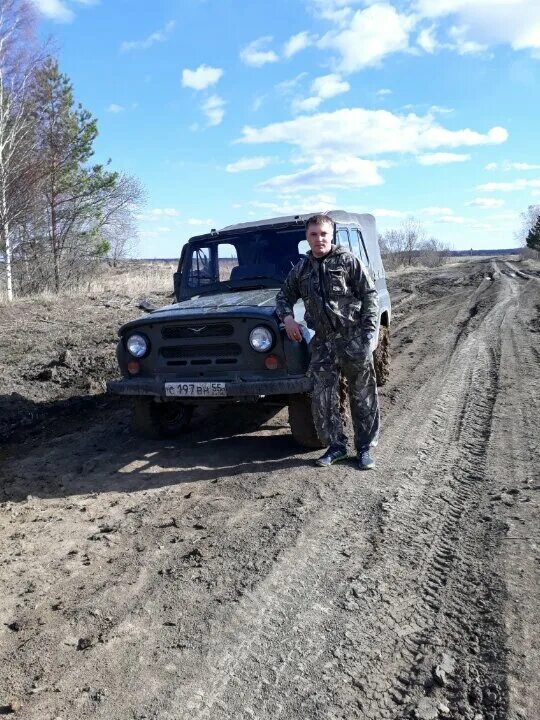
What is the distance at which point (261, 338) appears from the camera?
4.98 meters

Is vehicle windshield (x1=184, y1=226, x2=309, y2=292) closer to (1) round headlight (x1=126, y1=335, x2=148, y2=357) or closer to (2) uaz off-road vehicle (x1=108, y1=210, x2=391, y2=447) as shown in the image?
(2) uaz off-road vehicle (x1=108, y1=210, x2=391, y2=447)

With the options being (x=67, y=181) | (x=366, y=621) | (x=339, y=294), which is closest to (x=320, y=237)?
(x=339, y=294)

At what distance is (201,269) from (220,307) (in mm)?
1408

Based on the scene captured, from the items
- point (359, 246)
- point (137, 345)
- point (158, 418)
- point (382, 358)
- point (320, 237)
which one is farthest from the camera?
point (382, 358)

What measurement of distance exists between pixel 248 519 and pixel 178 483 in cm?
97

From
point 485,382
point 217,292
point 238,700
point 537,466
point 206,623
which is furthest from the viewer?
point 485,382

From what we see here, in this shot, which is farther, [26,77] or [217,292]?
[26,77]

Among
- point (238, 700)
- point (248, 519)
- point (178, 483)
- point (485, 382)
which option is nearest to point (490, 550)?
point (248, 519)

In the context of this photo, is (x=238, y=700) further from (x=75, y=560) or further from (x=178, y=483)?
(x=178, y=483)

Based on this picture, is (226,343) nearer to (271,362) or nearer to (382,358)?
(271,362)

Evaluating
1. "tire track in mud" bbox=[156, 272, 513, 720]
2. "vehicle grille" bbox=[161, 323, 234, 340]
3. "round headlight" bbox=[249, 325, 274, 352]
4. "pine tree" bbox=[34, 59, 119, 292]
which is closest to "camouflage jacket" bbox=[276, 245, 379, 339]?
"round headlight" bbox=[249, 325, 274, 352]

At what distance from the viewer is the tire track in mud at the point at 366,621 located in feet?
7.48

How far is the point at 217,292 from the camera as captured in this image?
6.34m

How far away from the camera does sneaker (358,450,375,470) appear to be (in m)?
4.76
